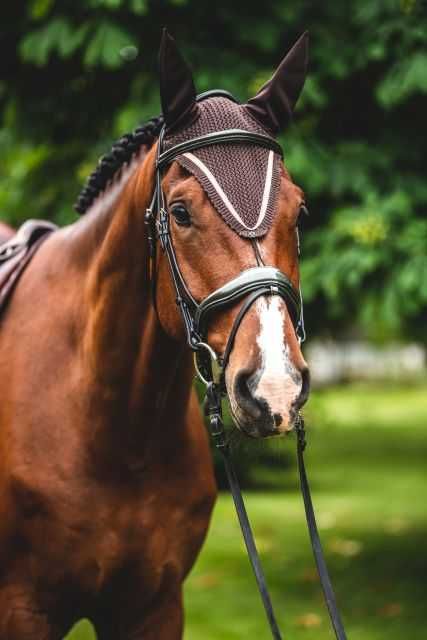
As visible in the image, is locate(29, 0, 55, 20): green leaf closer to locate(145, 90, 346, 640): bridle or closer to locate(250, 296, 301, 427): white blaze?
locate(145, 90, 346, 640): bridle

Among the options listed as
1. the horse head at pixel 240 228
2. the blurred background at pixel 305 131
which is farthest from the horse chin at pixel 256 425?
the blurred background at pixel 305 131

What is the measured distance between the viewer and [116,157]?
3.27 meters

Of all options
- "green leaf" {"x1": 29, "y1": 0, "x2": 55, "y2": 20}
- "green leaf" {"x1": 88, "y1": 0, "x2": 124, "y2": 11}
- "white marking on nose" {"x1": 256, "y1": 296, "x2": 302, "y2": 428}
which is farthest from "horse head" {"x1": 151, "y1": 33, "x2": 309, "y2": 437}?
"green leaf" {"x1": 29, "y1": 0, "x2": 55, "y2": 20}

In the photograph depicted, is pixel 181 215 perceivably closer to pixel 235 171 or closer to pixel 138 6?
pixel 235 171

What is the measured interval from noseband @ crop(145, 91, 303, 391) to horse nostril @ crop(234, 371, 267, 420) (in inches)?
4.7

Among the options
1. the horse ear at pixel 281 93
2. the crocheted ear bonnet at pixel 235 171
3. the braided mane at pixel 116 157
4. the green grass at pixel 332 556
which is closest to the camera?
the crocheted ear bonnet at pixel 235 171

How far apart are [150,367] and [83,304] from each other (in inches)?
14.1

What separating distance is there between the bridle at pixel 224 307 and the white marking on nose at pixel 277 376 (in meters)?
0.10

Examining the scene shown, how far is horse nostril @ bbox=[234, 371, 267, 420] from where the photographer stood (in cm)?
226

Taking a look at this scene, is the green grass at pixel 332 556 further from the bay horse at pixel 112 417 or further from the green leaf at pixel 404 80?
the bay horse at pixel 112 417

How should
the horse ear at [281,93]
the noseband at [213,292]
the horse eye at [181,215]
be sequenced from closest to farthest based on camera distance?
the noseband at [213,292] < the horse eye at [181,215] < the horse ear at [281,93]

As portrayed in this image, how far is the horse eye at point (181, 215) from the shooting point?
258 centimetres

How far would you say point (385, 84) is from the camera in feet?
17.5

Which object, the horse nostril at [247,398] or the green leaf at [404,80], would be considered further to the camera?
the green leaf at [404,80]
